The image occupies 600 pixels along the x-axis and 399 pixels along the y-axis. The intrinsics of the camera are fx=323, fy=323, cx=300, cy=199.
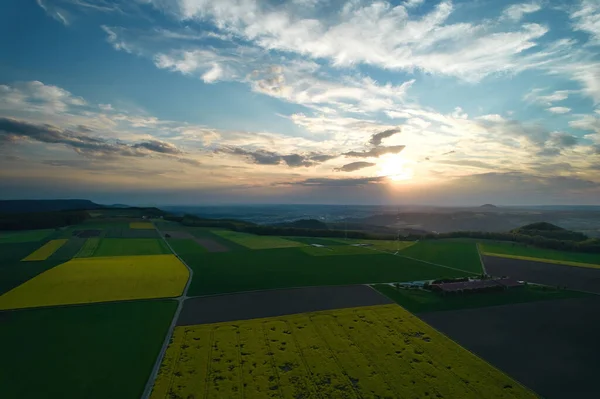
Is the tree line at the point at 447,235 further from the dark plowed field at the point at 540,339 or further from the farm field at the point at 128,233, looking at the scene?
the dark plowed field at the point at 540,339

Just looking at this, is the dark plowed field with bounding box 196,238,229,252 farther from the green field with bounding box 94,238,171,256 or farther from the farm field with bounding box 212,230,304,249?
the green field with bounding box 94,238,171,256

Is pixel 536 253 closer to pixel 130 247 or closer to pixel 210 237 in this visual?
pixel 210 237

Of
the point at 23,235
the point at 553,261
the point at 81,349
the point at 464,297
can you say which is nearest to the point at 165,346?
the point at 81,349

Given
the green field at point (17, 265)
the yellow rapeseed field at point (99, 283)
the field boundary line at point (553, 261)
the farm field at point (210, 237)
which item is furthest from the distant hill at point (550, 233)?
the green field at point (17, 265)

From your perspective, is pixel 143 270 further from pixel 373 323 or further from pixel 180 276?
pixel 373 323

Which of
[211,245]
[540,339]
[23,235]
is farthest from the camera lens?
[23,235]

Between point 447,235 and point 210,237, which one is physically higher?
point 447,235

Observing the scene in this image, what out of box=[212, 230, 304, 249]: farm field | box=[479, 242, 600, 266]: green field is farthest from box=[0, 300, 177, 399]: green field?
box=[479, 242, 600, 266]: green field
